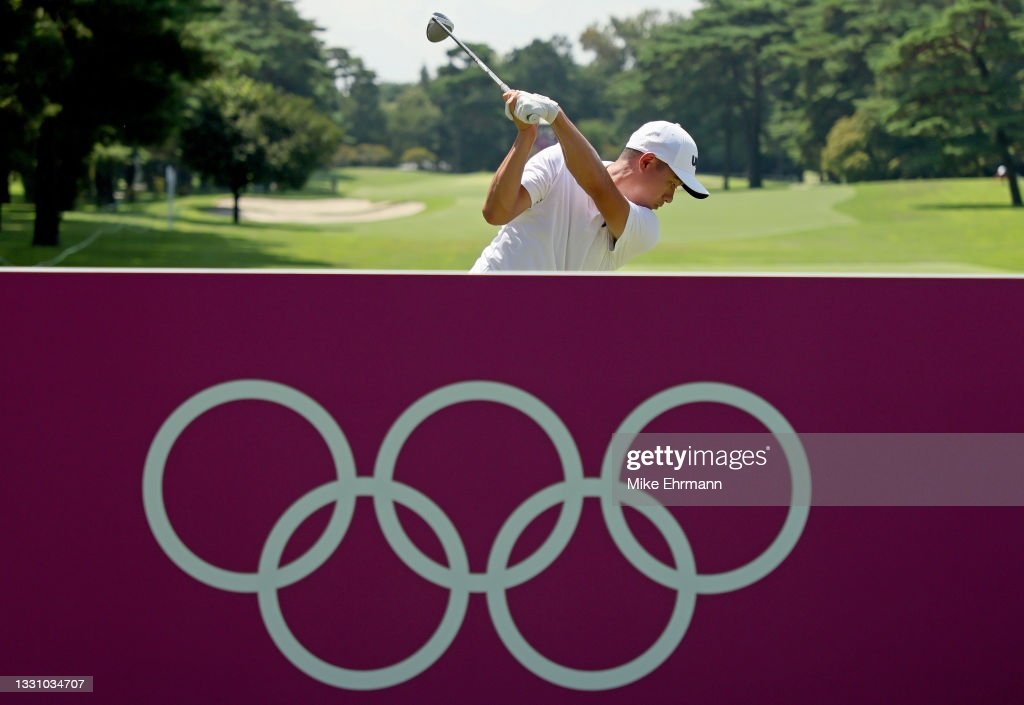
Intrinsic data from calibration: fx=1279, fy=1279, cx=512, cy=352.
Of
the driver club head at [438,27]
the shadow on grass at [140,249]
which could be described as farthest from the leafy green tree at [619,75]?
the driver club head at [438,27]

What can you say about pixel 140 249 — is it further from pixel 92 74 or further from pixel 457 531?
pixel 457 531

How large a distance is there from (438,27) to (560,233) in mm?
1449

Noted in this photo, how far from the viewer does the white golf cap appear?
3.82m

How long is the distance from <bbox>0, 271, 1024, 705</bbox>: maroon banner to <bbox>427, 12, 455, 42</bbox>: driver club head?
82.1 inches

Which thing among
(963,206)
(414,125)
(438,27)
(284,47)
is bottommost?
(963,206)

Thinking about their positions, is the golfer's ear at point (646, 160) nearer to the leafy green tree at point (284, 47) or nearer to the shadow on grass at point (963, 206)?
the shadow on grass at point (963, 206)

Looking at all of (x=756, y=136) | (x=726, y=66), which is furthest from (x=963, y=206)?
(x=726, y=66)

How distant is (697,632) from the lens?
3.19 m

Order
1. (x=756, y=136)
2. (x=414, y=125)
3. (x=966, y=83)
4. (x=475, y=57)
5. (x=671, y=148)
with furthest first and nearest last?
(x=414, y=125) < (x=756, y=136) < (x=966, y=83) < (x=475, y=57) < (x=671, y=148)

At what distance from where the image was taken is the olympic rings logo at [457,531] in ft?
10.2

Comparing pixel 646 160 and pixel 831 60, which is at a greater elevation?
pixel 831 60

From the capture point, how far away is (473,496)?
315cm

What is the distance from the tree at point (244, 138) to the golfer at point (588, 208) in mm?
43119

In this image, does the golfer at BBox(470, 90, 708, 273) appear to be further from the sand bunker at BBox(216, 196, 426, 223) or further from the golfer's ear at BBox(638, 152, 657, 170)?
the sand bunker at BBox(216, 196, 426, 223)
